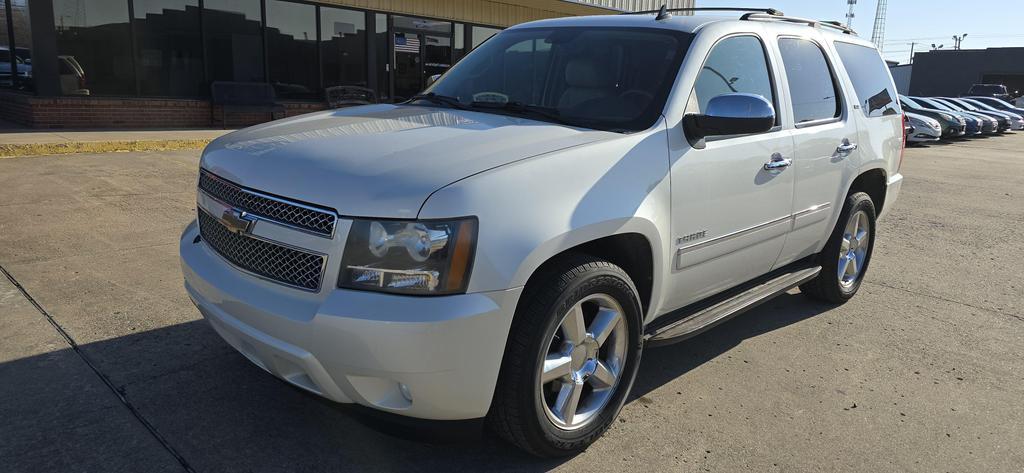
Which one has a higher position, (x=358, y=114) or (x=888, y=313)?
(x=358, y=114)

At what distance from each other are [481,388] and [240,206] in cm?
116

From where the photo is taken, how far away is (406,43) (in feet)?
59.4

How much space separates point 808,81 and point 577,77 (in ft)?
5.22

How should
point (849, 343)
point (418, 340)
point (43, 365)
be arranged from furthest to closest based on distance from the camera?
point (849, 343) → point (43, 365) → point (418, 340)

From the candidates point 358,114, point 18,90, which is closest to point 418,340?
point 358,114

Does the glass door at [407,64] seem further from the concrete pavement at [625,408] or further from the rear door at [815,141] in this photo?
the rear door at [815,141]

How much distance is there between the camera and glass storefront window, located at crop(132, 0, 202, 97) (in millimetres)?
13609

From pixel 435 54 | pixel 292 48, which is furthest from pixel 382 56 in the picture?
pixel 292 48

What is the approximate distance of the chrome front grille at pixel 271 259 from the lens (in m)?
2.53

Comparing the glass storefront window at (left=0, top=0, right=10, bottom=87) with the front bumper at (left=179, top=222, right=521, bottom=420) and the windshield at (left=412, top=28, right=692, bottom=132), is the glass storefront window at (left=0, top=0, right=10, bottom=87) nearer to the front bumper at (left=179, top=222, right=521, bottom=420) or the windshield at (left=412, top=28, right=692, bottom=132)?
the windshield at (left=412, top=28, right=692, bottom=132)

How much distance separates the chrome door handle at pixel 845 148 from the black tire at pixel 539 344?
2.22 metres

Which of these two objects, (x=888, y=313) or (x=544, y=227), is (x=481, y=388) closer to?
(x=544, y=227)

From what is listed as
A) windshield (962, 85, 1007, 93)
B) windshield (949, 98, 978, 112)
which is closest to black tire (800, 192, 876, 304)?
windshield (949, 98, 978, 112)

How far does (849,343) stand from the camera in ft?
14.7
